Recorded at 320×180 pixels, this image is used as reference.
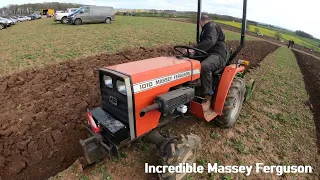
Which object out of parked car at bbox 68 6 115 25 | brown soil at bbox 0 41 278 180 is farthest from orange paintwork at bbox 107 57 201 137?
parked car at bbox 68 6 115 25

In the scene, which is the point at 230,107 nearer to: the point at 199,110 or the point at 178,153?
the point at 199,110

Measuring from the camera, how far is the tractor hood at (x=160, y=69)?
10.3ft

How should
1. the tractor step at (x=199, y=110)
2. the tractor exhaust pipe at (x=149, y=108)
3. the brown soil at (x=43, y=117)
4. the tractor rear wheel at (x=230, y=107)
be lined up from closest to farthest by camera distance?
the tractor exhaust pipe at (x=149, y=108) → the tractor step at (x=199, y=110) → the brown soil at (x=43, y=117) → the tractor rear wheel at (x=230, y=107)

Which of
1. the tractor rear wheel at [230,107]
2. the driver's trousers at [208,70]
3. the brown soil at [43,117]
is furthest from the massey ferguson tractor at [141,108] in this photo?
the brown soil at [43,117]

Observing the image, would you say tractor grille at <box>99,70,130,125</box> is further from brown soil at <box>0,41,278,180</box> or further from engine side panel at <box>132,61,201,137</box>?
brown soil at <box>0,41,278,180</box>

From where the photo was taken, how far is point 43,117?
16.9ft

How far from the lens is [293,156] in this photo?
14.0 feet

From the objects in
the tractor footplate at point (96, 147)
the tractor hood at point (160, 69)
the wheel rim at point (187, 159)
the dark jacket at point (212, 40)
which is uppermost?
the dark jacket at point (212, 40)

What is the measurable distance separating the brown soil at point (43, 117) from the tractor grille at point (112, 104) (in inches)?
54.6

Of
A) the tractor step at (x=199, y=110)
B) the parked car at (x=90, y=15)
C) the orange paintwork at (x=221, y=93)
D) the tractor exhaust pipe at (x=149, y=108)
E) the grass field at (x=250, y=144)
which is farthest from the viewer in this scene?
the parked car at (x=90, y=15)

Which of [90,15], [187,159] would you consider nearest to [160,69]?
[187,159]

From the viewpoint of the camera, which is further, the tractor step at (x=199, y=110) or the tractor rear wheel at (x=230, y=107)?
the tractor rear wheel at (x=230, y=107)

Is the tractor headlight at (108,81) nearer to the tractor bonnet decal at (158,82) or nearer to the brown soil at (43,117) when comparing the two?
the tractor bonnet decal at (158,82)

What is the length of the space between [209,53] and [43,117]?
382 centimetres
